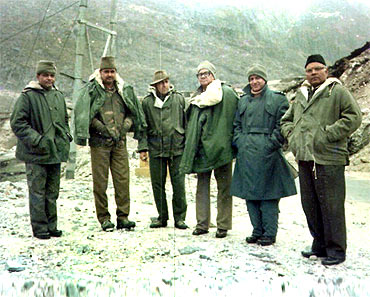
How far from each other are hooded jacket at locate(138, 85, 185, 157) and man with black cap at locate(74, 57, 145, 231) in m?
0.19

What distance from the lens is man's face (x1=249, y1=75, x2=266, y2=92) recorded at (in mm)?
4336

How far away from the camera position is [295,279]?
3078 millimetres

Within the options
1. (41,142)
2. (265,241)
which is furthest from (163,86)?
(265,241)

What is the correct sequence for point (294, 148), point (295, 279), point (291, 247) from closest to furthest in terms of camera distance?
1. point (295, 279)
2. point (294, 148)
3. point (291, 247)

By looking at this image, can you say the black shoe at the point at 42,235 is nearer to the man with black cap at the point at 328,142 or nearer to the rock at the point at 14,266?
the rock at the point at 14,266

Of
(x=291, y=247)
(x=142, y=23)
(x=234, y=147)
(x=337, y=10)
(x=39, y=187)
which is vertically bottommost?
(x=291, y=247)

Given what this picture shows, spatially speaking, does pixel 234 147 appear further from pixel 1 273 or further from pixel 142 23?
pixel 142 23

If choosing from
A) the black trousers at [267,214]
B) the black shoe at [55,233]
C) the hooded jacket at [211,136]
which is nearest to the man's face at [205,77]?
the hooded jacket at [211,136]

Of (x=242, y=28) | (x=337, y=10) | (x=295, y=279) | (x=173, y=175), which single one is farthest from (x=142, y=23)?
(x=295, y=279)

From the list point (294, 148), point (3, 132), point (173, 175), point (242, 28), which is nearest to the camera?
point (294, 148)

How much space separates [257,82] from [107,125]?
183 cm

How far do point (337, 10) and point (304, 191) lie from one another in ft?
66.8

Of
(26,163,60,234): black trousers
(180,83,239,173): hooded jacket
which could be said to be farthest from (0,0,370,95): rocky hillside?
(26,163,60,234): black trousers

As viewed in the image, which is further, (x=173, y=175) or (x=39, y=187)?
(x=173, y=175)
